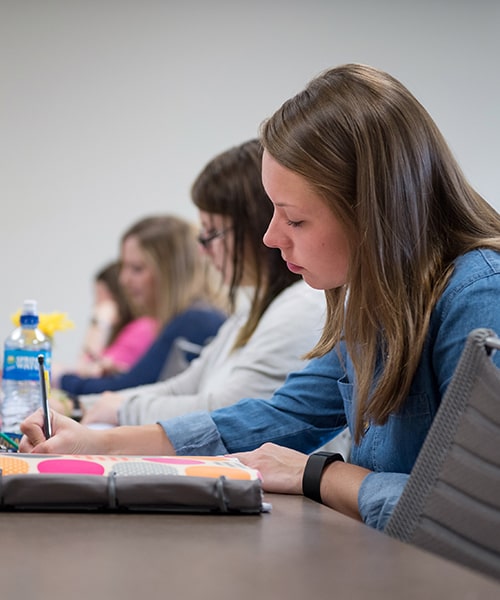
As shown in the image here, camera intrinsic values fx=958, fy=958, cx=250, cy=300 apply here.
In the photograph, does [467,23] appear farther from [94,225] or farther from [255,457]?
[255,457]

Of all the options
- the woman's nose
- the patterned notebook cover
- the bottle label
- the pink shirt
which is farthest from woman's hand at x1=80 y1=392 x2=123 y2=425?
the pink shirt

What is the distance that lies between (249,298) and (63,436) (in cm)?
100

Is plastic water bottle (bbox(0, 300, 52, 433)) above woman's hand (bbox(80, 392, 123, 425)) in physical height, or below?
above

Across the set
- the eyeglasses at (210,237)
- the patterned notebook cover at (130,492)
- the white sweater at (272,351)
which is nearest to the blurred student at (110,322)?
the eyeglasses at (210,237)

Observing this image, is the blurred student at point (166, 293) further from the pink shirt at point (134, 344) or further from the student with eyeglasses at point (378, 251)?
the student with eyeglasses at point (378, 251)

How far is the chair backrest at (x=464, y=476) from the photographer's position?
0.91 metres

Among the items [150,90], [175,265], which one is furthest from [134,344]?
[150,90]

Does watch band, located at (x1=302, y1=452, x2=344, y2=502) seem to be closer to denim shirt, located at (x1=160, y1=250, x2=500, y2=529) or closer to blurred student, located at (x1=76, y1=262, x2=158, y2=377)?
denim shirt, located at (x1=160, y1=250, x2=500, y2=529)

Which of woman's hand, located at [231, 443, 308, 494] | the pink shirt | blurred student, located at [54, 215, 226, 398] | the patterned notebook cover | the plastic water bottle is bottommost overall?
the pink shirt

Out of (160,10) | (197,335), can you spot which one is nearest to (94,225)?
(160,10)

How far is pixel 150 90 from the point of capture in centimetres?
541

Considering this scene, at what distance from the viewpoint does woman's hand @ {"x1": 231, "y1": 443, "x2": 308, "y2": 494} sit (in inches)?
48.5

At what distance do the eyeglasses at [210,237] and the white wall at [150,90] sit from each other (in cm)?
299

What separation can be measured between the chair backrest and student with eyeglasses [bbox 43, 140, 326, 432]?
1076 millimetres
